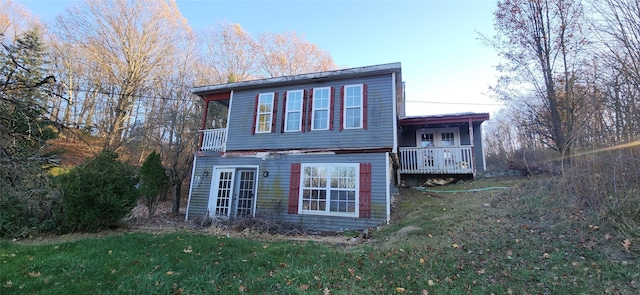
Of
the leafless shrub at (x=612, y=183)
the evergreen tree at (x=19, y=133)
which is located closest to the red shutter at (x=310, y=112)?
the evergreen tree at (x=19, y=133)

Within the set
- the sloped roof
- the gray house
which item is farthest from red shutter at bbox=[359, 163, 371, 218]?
the sloped roof

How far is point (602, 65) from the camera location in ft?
21.4

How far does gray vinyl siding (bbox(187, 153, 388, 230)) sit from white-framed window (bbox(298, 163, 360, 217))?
0.64 feet

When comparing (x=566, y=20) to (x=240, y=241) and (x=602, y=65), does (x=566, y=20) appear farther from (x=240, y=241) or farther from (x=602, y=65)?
(x=240, y=241)

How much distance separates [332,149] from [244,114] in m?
3.84

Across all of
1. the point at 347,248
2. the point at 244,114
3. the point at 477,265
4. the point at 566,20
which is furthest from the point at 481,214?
the point at 566,20

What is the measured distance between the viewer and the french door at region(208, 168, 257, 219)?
33.3 feet

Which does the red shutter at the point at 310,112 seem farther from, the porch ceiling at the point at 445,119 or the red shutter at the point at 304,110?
the porch ceiling at the point at 445,119

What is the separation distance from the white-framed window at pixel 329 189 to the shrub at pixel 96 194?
506cm

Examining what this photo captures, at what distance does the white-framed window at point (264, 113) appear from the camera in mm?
10477

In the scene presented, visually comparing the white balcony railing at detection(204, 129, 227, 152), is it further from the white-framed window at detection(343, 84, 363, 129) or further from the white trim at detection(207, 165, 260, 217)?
Result: the white-framed window at detection(343, 84, 363, 129)

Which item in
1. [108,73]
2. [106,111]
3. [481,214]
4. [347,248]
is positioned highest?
[108,73]

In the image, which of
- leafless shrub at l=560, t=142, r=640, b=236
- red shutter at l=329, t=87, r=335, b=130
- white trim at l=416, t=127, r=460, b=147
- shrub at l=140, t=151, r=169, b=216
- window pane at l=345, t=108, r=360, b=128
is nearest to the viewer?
leafless shrub at l=560, t=142, r=640, b=236

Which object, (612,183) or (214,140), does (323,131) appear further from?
(612,183)
